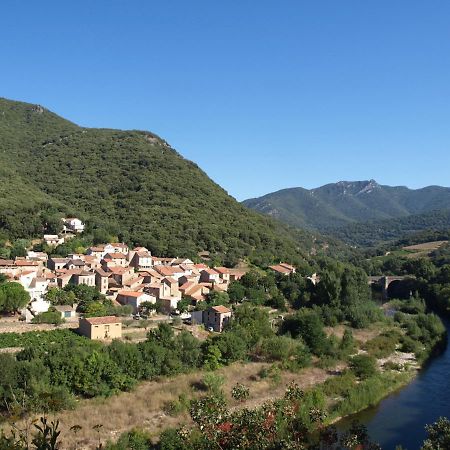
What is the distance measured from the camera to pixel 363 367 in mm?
33438

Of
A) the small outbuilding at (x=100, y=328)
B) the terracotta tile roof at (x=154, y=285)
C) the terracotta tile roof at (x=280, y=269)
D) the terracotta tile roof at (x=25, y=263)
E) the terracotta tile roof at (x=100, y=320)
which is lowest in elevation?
the small outbuilding at (x=100, y=328)

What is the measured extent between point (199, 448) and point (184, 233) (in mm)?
49801

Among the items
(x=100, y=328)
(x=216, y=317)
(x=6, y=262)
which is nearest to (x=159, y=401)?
(x=100, y=328)

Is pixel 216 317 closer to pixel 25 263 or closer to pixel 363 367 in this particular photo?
pixel 363 367

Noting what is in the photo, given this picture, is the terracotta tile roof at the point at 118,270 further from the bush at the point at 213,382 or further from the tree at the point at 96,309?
the bush at the point at 213,382

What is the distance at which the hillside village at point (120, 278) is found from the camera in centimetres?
3925

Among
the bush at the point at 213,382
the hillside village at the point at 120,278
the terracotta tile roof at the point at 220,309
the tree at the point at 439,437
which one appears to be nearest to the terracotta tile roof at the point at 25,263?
the hillside village at the point at 120,278

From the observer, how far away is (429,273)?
75188mm

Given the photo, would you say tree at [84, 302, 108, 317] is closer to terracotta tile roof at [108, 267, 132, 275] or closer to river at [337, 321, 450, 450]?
terracotta tile roof at [108, 267, 132, 275]

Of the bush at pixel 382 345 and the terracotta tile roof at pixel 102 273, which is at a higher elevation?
the terracotta tile roof at pixel 102 273

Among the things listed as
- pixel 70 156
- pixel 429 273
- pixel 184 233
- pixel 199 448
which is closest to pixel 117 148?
pixel 70 156

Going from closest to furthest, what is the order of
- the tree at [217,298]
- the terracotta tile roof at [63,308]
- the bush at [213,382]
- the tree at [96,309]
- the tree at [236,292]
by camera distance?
the bush at [213,382], the tree at [96,309], the terracotta tile roof at [63,308], the tree at [217,298], the tree at [236,292]

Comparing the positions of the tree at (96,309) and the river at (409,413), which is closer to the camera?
the river at (409,413)

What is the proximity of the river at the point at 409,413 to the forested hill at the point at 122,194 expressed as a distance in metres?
31.6
